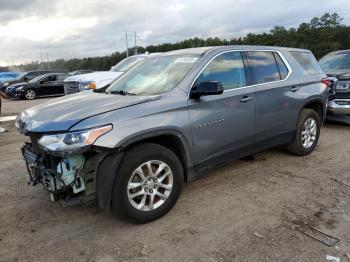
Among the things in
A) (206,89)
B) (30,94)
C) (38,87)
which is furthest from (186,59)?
(38,87)

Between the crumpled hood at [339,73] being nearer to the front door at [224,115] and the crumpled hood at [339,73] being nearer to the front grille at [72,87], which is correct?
the front door at [224,115]

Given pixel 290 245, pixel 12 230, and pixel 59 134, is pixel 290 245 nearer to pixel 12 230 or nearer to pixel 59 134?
pixel 59 134

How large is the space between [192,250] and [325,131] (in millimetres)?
5692

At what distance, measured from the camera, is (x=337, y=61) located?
9094 millimetres

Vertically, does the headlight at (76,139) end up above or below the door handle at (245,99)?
below

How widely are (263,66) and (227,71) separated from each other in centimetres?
80

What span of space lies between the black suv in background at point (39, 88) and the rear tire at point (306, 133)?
714 inches

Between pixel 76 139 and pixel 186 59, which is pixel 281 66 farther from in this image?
pixel 76 139

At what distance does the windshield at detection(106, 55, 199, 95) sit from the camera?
13.6 ft

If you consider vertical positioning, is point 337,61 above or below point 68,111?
above

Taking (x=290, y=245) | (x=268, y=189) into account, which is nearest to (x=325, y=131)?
(x=268, y=189)

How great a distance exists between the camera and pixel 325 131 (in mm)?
7891

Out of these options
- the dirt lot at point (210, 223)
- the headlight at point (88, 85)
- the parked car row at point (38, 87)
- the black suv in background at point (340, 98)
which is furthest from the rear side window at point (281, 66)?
the parked car row at point (38, 87)

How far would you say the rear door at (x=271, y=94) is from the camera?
4.84 meters
